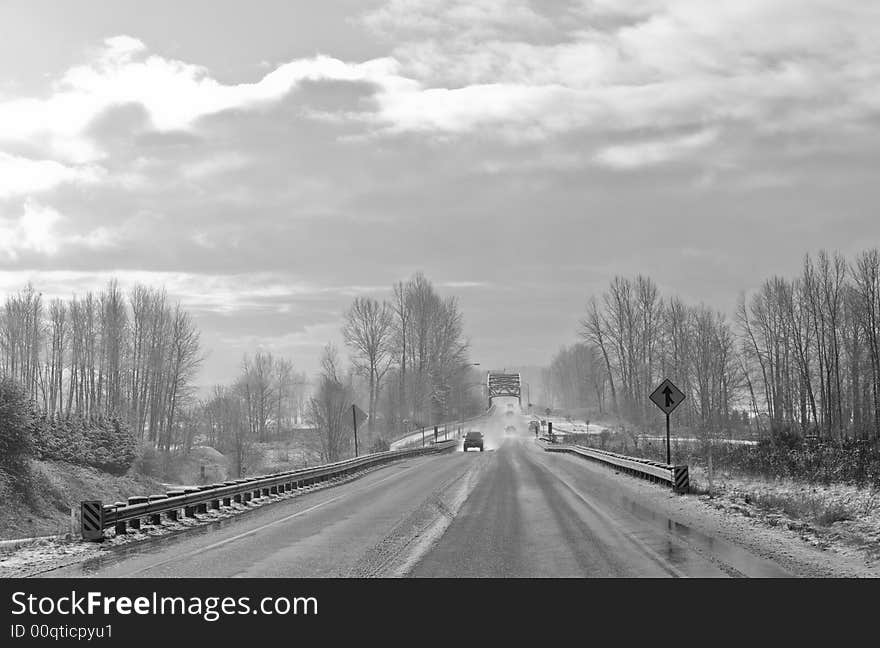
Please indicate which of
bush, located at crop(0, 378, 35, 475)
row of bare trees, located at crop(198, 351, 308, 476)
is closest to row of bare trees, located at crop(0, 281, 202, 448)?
row of bare trees, located at crop(198, 351, 308, 476)

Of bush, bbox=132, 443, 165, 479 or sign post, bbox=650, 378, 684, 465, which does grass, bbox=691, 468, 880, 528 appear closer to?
sign post, bbox=650, 378, 684, 465

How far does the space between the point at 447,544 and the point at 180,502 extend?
25.4 ft

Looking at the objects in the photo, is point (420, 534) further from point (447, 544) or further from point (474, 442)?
point (474, 442)

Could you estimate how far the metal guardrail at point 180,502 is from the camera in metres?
14.8

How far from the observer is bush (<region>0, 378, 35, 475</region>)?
3375 cm

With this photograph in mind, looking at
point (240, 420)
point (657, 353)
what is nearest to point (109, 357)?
point (240, 420)

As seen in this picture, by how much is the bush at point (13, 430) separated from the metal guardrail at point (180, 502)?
13.5 m

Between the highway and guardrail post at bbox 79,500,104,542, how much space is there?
101 centimetres

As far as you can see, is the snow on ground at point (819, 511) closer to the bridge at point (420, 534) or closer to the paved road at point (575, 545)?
the bridge at point (420, 534)

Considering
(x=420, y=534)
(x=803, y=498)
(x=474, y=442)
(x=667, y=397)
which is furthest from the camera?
(x=474, y=442)

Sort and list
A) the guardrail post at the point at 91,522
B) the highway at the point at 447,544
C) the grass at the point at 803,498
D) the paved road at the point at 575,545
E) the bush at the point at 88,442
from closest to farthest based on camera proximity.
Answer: the paved road at the point at 575,545
the highway at the point at 447,544
the guardrail post at the point at 91,522
the grass at the point at 803,498
the bush at the point at 88,442

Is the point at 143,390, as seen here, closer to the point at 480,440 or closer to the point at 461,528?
the point at 480,440

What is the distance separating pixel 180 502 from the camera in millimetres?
17922

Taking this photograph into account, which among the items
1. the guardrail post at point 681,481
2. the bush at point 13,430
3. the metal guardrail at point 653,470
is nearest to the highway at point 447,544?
the guardrail post at point 681,481
